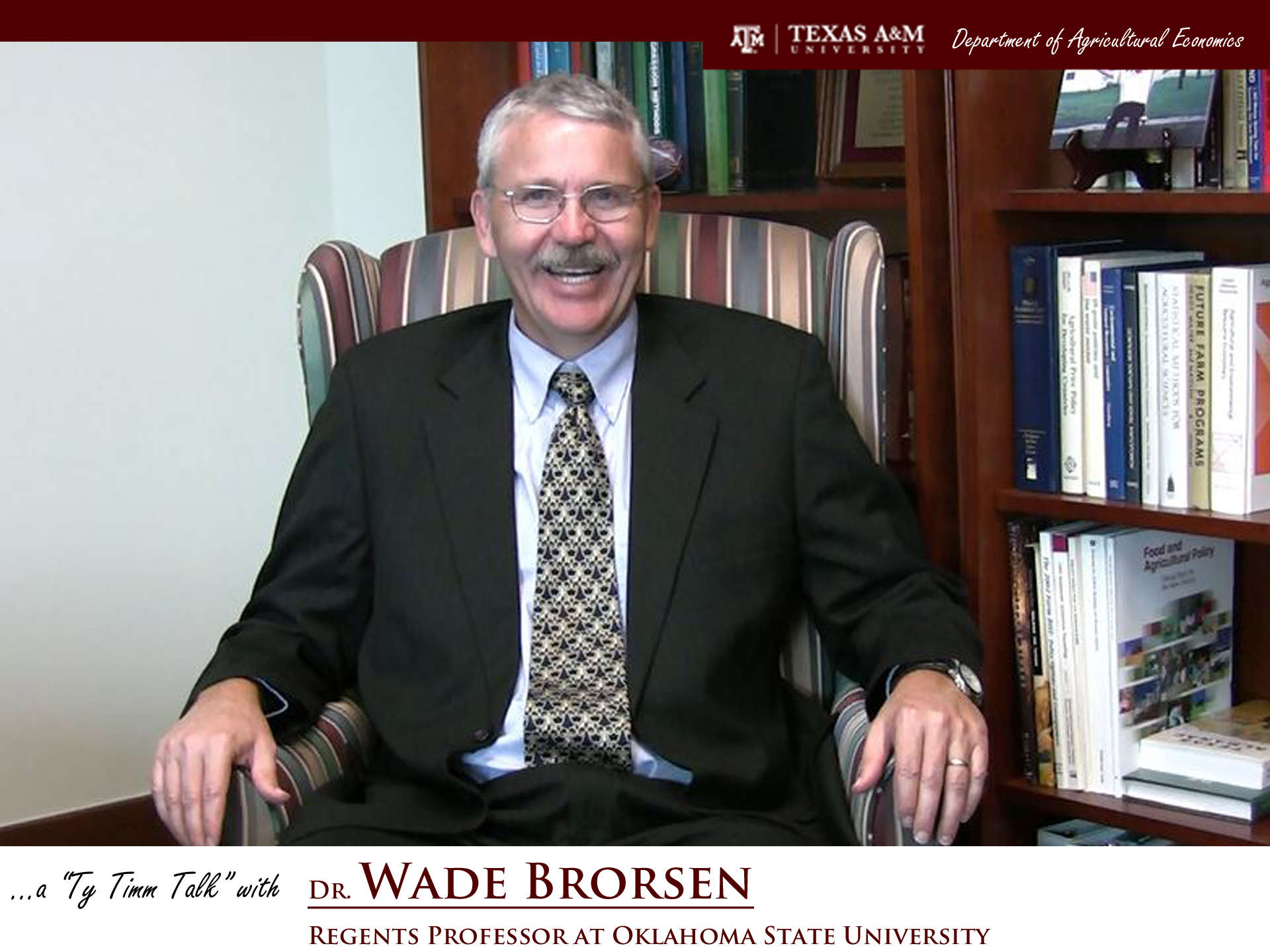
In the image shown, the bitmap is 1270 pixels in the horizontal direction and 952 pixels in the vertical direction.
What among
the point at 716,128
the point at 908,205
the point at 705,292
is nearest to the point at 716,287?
the point at 705,292

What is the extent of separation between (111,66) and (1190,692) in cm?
187

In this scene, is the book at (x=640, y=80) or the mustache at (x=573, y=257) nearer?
the mustache at (x=573, y=257)

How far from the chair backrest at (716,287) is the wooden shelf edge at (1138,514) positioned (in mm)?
226

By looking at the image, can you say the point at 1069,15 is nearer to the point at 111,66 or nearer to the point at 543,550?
the point at 543,550

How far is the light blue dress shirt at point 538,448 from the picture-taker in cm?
206

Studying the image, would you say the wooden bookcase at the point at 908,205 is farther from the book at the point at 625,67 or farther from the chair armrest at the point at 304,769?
the chair armrest at the point at 304,769

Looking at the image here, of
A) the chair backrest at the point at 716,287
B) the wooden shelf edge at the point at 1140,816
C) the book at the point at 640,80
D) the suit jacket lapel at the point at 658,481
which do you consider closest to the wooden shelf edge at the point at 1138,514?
the chair backrest at the point at 716,287

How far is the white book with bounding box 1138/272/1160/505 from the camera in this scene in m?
2.22

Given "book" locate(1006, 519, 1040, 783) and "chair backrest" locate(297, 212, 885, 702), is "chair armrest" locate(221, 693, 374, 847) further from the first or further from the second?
"book" locate(1006, 519, 1040, 783)

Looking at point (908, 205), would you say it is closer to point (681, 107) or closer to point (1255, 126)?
point (1255, 126)

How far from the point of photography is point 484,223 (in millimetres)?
2160

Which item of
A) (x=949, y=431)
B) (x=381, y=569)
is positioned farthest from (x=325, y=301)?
(x=949, y=431)

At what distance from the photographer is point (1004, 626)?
2391 mm
